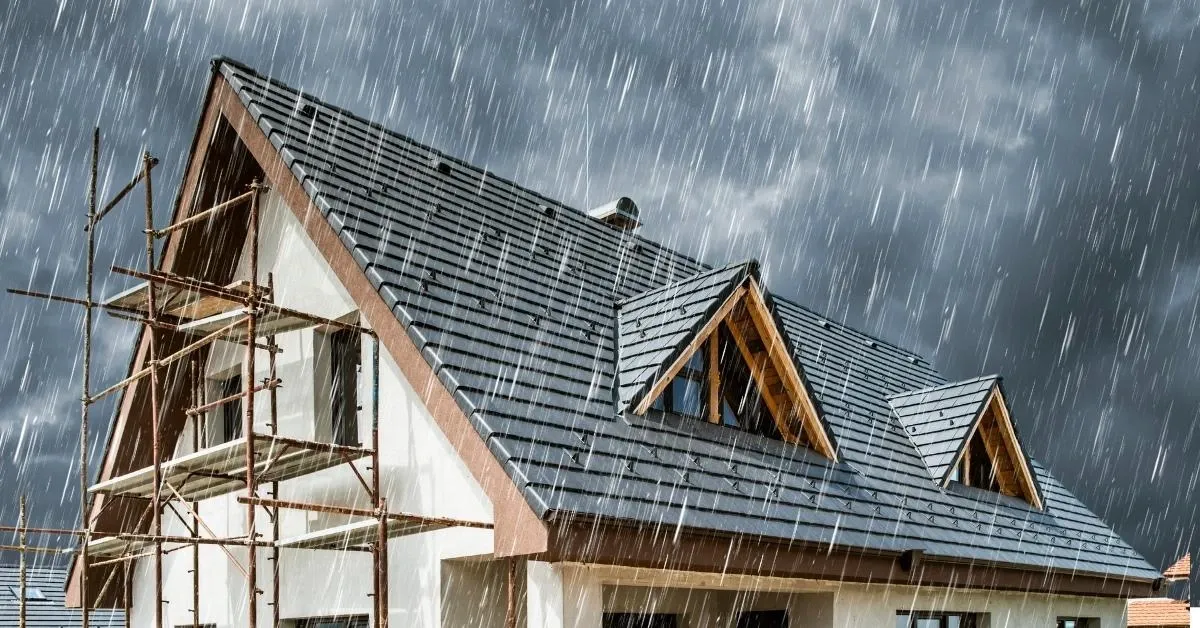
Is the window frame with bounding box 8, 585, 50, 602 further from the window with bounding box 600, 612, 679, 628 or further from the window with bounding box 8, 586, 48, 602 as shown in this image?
the window with bounding box 600, 612, 679, 628

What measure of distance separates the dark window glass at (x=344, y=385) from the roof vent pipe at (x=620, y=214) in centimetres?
515

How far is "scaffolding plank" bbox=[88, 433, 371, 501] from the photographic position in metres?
7.33

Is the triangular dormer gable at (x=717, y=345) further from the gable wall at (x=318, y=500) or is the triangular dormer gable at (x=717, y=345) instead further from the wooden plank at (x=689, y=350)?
the gable wall at (x=318, y=500)

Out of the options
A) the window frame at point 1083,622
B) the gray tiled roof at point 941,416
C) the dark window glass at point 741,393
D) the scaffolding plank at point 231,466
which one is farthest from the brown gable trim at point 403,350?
the window frame at point 1083,622

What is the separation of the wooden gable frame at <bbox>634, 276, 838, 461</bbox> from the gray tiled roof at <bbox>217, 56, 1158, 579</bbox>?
0.52ft

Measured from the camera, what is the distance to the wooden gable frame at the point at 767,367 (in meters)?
8.86

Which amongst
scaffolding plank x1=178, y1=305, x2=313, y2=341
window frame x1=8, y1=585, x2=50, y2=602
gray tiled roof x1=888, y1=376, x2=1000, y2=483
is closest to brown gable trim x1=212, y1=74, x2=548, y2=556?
scaffolding plank x1=178, y1=305, x2=313, y2=341

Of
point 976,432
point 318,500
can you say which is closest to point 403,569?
point 318,500

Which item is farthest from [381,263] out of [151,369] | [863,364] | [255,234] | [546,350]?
[863,364]

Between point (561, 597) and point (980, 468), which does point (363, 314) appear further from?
point (980, 468)

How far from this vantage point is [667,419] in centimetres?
826

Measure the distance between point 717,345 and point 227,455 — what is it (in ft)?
13.0

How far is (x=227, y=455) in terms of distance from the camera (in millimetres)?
7641

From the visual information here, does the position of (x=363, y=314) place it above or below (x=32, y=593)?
above
